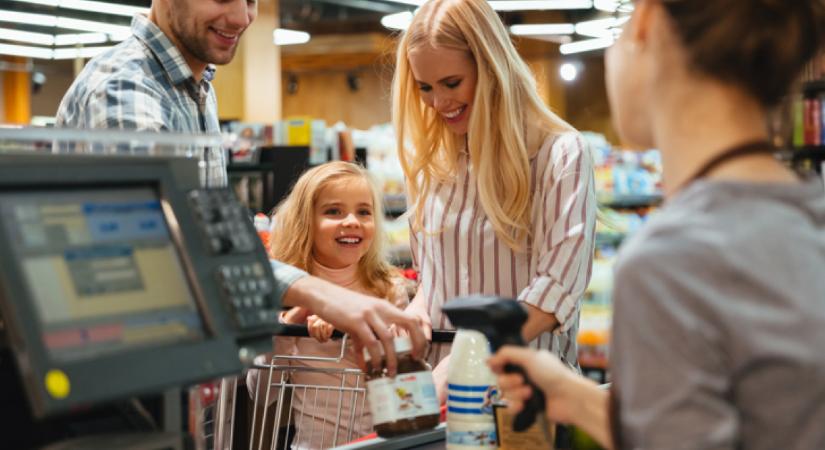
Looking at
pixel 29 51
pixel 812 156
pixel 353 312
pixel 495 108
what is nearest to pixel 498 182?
pixel 495 108

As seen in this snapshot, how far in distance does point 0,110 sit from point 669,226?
47.0 feet

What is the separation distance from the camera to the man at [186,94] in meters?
1.63

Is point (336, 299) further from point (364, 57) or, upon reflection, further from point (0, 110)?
point (364, 57)

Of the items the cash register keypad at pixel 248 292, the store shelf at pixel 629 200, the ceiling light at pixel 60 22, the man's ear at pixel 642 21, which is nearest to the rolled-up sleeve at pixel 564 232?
the cash register keypad at pixel 248 292

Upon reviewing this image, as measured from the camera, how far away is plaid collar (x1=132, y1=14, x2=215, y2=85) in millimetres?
2258

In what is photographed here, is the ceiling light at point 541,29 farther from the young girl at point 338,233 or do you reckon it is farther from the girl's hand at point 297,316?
the girl's hand at point 297,316

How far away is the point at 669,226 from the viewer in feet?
3.37

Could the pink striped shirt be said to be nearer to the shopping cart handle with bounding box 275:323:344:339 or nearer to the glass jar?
the shopping cart handle with bounding box 275:323:344:339

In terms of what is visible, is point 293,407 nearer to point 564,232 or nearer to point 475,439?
point 564,232

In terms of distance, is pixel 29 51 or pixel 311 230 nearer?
pixel 311 230

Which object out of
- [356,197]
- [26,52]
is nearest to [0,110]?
[26,52]

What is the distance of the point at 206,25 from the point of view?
2.33m

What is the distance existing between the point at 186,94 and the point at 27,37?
1000 centimetres

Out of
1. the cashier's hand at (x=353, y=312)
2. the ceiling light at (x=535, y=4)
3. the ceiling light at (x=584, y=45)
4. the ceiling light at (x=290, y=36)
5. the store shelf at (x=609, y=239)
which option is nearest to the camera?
the cashier's hand at (x=353, y=312)
